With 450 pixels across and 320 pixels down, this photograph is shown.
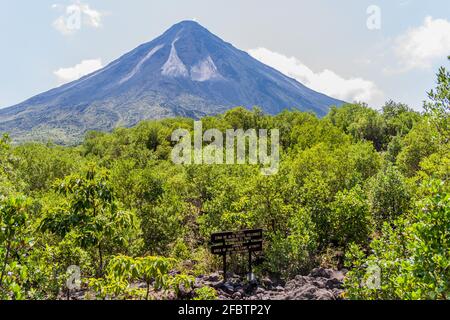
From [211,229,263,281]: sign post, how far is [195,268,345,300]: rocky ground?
65 centimetres

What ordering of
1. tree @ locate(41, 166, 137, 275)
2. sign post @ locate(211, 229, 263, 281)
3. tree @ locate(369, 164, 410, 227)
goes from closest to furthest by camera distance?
tree @ locate(41, 166, 137, 275)
sign post @ locate(211, 229, 263, 281)
tree @ locate(369, 164, 410, 227)

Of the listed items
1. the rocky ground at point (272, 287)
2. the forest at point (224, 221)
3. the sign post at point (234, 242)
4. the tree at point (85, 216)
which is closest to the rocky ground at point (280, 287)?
the rocky ground at point (272, 287)

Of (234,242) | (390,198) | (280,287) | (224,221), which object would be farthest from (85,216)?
(390,198)

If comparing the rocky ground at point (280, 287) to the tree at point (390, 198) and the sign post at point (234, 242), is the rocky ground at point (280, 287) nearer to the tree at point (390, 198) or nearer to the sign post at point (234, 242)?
the sign post at point (234, 242)

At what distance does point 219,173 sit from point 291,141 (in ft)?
96.6

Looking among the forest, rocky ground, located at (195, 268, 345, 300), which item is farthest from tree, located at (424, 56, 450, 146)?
rocky ground, located at (195, 268, 345, 300)

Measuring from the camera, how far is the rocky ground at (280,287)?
12.1 metres

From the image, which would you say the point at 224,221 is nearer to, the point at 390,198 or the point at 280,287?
the point at 280,287

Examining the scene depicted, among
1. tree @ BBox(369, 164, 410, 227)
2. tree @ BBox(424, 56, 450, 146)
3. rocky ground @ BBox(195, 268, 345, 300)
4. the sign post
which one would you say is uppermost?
tree @ BBox(424, 56, 450, 146)

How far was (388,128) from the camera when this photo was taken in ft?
220

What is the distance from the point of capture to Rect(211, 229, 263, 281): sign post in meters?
14.1

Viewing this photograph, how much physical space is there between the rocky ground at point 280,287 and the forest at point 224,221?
3.35 ft

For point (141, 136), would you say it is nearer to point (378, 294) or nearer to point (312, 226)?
point (312, 226)

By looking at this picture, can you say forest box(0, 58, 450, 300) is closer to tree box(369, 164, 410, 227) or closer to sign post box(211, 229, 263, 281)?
tree box(369, 164, 410, 227)
